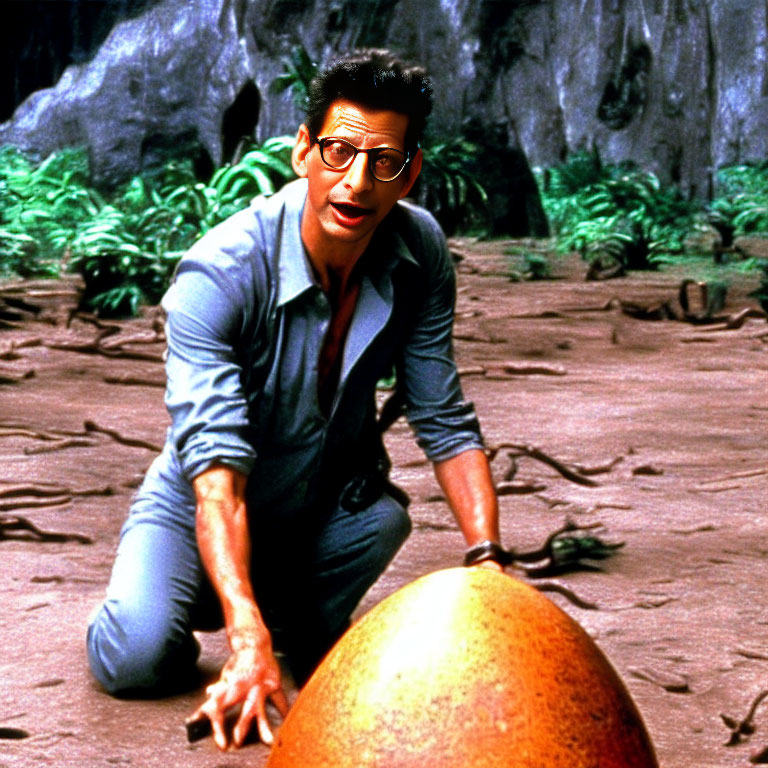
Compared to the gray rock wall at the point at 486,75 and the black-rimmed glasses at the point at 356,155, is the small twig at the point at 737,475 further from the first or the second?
the gray rock wall at the point at 486,75

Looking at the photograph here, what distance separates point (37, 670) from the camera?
2.81 meters

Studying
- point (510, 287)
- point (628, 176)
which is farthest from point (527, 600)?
point (628, 176)

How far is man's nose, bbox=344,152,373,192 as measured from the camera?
2.30 m

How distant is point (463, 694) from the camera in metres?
1.51

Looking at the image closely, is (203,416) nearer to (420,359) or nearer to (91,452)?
(420,359)

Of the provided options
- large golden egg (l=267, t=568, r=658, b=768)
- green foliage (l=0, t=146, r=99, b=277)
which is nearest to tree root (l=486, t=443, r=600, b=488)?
large golden egg (l=267, t=568, r=658, b=768)

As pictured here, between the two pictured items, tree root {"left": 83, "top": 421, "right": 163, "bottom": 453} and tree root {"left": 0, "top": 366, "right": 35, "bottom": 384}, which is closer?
tree root {"left": 83, "top": 421, "right": 163, "bottom": 453}

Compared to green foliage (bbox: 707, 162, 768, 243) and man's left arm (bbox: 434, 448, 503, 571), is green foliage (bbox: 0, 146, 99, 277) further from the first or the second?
man's left arm (bbox: 434, 448, 503, 571)

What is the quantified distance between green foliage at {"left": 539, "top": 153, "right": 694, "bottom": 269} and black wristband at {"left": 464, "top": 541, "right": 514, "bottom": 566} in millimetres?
8030

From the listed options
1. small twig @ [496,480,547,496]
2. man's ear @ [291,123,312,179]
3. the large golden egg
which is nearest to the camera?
the large golden egg

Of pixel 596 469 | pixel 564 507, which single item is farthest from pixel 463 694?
pixel 596 469

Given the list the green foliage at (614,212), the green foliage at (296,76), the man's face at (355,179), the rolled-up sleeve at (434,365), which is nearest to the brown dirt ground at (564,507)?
the rolled-up sleeve at (434,365)

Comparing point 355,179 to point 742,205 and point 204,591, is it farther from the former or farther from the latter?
point 742,205

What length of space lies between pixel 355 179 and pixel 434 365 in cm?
56
